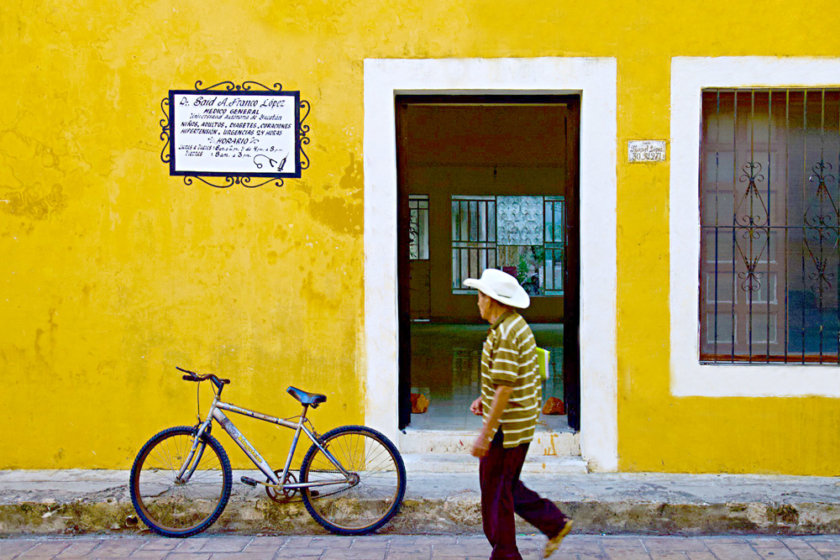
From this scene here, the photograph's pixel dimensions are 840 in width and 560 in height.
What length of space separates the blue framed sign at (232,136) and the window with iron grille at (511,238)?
1022cm

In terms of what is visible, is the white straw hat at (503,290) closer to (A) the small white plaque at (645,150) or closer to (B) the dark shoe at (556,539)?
(B) the dark shoe at (556,539)

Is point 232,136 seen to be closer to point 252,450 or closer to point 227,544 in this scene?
point 252,450

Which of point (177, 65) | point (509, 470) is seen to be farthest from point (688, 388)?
point (177, 65)

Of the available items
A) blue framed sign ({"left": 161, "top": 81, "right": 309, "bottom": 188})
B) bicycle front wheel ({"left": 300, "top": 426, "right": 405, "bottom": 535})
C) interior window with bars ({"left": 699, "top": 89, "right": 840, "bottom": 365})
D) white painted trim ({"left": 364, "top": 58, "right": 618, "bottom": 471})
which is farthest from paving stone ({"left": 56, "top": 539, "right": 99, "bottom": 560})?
interior window with bars ({"left": 699, "top": 89, "right": 840, "bottom": 365})

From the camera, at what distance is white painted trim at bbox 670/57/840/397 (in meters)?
5.69

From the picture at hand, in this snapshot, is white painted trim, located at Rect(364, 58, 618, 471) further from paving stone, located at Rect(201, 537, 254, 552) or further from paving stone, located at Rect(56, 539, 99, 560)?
paving stone, located at Rect(56, 539, 99, 560)

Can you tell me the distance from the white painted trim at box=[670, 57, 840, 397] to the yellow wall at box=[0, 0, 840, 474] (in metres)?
0.12

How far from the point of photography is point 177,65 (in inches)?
231

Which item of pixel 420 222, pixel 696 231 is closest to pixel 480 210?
pixel 420 222

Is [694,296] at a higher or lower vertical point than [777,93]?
lower

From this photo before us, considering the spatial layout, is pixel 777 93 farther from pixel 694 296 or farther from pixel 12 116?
pixel 12 116

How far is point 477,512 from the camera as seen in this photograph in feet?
17.0

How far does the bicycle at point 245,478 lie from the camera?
5035mm

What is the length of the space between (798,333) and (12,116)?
5.93 metres
